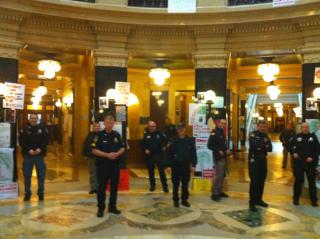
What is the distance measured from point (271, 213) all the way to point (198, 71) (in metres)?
4.43

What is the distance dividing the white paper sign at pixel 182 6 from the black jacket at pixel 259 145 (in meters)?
4.02

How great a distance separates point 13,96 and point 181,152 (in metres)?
3.66

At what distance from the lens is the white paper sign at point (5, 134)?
341 inches

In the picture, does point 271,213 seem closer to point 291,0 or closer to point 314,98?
point 314,98

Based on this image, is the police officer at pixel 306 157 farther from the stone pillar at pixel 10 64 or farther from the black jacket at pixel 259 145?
the stone pillar at pixel 10 64

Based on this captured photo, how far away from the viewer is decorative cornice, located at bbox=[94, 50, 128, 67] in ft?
34.4

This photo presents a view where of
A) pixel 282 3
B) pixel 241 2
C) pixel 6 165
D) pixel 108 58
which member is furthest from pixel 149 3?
pixel 6 165

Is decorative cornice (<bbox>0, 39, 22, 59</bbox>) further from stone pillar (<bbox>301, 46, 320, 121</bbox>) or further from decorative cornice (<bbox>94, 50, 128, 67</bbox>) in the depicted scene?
stone pillar (<bbox>301, 46, 320, 121</bbox>)

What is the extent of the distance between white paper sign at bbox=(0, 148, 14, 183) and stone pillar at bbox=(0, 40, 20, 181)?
90 cm

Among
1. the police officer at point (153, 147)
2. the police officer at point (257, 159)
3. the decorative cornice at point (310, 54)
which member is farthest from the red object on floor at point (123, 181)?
the decorative cornice at point (310, 54)

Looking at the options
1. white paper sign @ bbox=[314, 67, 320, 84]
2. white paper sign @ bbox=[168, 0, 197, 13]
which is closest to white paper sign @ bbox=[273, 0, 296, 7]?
white paper sign @ bbox=[314, 67, 320, 84]

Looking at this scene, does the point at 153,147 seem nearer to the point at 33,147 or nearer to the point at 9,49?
the point at 33,147

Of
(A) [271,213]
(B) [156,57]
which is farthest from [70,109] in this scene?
(A) [271,213]

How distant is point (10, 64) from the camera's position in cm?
952
